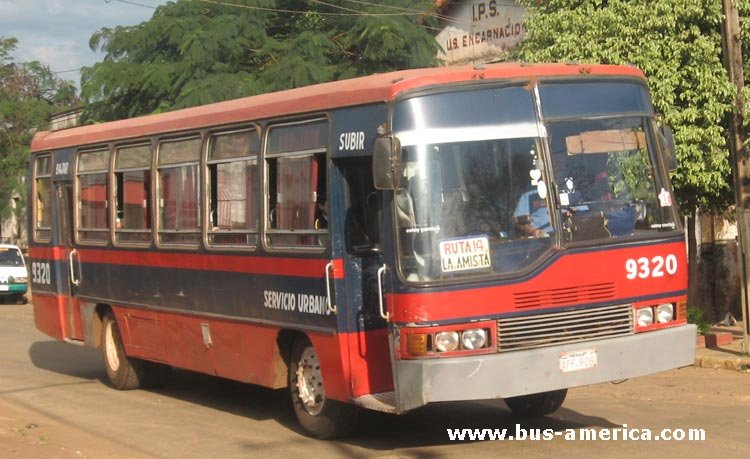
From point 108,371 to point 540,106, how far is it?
751cm

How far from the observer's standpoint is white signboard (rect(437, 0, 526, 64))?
26.2m

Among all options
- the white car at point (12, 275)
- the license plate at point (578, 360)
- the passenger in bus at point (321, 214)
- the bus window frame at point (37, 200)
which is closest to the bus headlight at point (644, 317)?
the license plate at point (578, 360)

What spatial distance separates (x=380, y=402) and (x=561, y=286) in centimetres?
165

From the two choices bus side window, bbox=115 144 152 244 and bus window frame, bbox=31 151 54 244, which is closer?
bus side window, bbox=115 144 152 244

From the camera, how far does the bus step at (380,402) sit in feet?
27.1

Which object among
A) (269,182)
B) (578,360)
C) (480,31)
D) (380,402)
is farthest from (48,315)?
(480,31)

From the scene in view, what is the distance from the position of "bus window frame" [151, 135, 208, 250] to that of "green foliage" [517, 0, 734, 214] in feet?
21.3

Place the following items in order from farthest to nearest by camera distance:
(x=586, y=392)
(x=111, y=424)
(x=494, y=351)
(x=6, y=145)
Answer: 1. (x=6, y=145)
2. (x=586, y=392)
3. (x=111, y=424)
4. (x=494, y=351)

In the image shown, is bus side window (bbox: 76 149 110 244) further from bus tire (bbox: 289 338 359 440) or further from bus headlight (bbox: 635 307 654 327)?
bus headlight (bbox: 635 307 654 327)

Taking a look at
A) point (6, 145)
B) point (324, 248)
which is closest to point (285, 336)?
point (324, 248)

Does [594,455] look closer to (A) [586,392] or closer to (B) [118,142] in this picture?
(A) [586,392]

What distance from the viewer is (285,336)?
395 inches

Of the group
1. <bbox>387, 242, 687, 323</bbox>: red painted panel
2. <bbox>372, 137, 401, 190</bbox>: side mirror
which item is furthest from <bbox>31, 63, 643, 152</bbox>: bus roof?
<bbox>387, 242, 687, 323</bbox>: red painted panel

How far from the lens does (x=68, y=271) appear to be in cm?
1415
